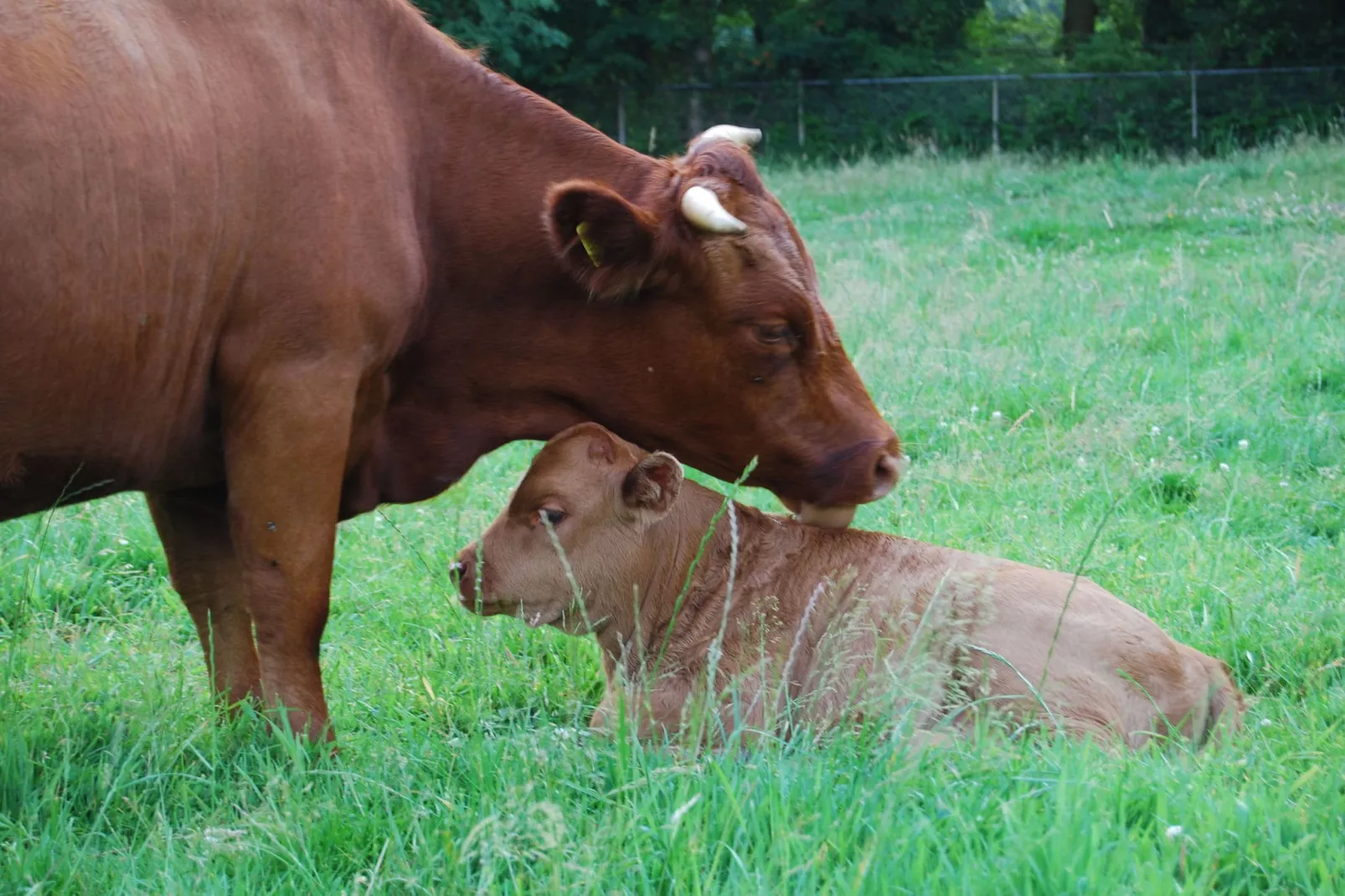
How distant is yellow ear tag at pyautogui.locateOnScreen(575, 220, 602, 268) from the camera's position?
3.73 metres

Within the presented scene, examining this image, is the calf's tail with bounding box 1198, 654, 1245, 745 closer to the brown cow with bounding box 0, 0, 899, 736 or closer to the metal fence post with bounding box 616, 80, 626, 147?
the brown cow with bounding box 0, 0, 899, 736

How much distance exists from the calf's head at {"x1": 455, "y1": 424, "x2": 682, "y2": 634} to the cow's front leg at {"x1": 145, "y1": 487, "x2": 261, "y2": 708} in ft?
2.08

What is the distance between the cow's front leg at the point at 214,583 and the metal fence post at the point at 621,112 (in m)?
25.9

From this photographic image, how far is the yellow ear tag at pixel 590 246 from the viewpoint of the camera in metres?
3.73

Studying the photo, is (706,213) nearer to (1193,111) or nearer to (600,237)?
(600,237)

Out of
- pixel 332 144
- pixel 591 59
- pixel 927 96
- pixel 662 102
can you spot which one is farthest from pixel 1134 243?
pixel 591 59

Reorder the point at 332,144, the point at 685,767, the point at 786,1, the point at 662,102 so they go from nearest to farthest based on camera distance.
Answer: the point at 685,767, the point at 332,144, the point at 662,102, the point at 786,1

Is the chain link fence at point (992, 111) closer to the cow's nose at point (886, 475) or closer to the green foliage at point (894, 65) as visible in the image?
the green foliage at point (894, 65)

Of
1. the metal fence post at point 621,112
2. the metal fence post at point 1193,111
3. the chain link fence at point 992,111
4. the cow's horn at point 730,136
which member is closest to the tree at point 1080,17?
the chain link fence at point 992,111

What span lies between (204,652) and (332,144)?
60.1 inches

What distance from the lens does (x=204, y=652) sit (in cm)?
407

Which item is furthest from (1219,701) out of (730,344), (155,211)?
(155,211)

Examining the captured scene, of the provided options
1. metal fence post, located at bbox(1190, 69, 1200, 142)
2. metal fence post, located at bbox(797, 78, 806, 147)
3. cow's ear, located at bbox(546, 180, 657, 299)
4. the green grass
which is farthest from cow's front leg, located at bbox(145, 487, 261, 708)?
metal fence post, located at bbox(797, 78, 806, 147)

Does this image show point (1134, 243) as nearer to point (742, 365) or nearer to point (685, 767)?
point (742, 365)
